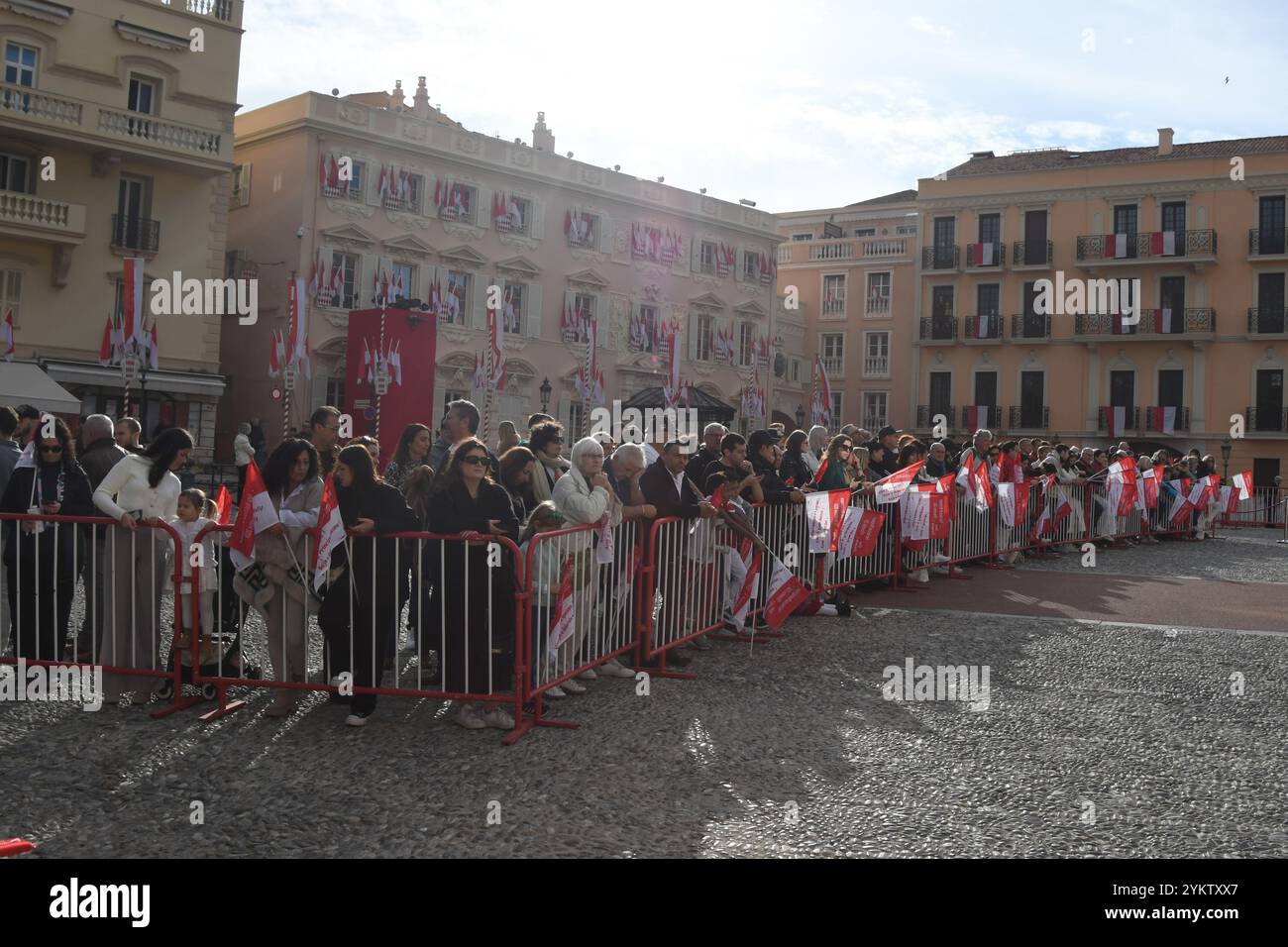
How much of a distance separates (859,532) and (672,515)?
3792mm

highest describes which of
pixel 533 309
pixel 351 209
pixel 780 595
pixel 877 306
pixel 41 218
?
pixel 351 209

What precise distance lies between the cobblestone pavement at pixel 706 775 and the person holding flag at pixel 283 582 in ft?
1.07

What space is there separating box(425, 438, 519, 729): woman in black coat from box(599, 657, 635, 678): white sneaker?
1497 mm

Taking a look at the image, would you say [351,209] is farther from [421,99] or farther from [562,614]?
[562,614]

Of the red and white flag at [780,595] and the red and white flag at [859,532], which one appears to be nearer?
the red and white flag at [780,595]

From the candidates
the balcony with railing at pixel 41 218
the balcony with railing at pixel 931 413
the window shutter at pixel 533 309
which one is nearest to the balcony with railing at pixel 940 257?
the balcony with railing at pixel 931 413

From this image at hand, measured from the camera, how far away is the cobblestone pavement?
478cm

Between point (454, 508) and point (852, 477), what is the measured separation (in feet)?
21.7

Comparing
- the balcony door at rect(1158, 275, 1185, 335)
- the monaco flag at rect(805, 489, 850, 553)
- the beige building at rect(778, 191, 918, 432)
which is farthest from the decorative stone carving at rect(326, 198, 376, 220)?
the balcony door at rect(1158, 275, 1185, 335)

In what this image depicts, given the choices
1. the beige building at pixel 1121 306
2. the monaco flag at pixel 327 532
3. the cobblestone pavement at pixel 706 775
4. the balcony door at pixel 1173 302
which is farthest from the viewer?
the balcony door at pixel 1173 302

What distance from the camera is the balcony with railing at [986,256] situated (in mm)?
47406

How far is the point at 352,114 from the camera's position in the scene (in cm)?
3412

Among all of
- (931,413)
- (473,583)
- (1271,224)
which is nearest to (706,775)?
(473,583)

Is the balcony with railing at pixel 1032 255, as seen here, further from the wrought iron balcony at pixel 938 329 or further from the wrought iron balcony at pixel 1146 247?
the wrought iron balcony at pixel 938 329
